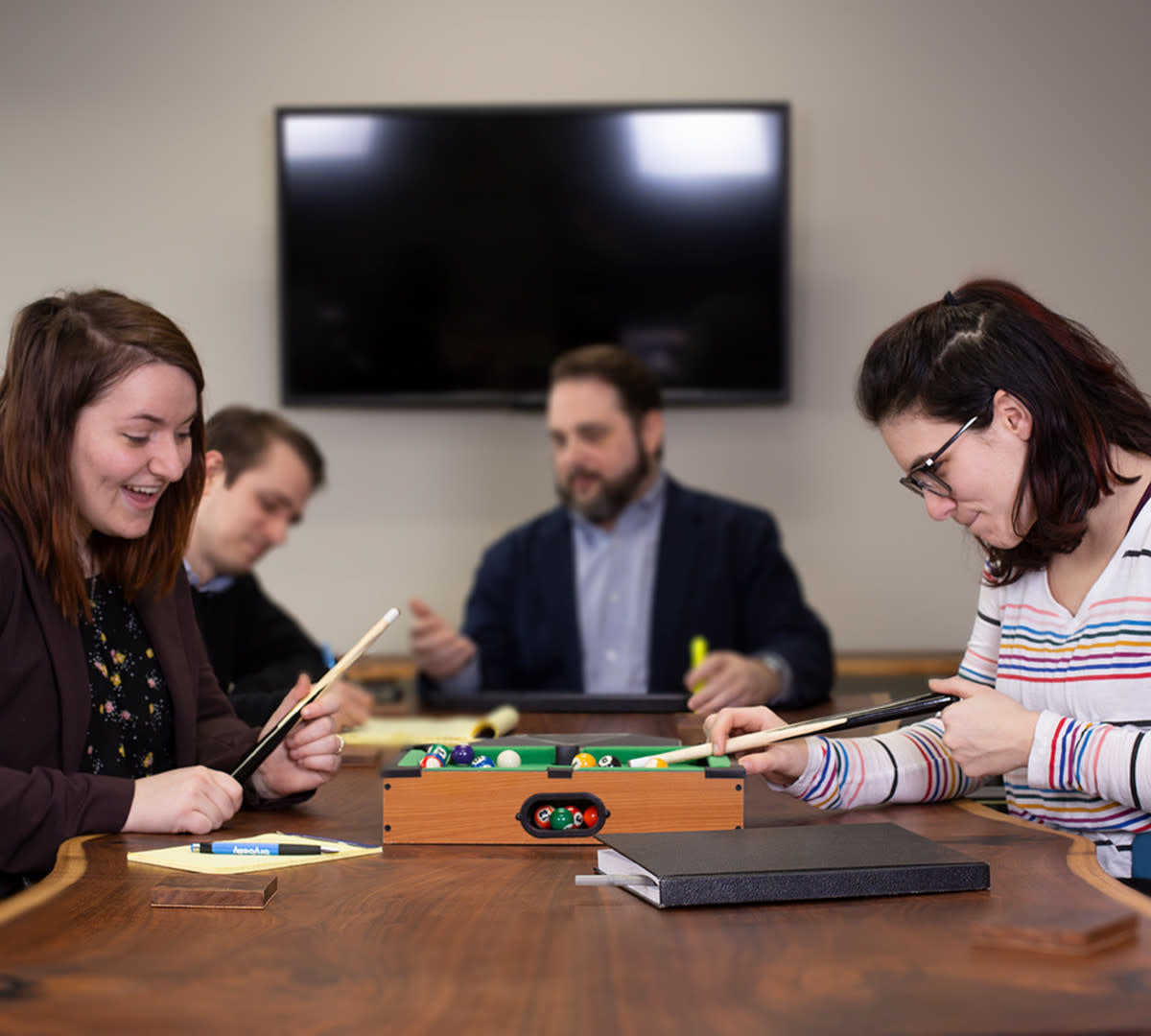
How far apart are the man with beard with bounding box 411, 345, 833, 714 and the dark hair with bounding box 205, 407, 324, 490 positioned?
724 millimetres

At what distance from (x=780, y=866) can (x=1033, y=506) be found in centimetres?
65

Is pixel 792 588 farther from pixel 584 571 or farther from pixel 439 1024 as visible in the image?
pixel 439 1024

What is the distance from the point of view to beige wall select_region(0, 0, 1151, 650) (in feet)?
12.7

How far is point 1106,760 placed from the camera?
1.37m

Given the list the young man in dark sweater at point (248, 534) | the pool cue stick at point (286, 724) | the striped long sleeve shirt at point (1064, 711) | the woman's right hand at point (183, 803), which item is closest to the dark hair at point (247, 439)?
the young man in dark sweater at point (248, 534)

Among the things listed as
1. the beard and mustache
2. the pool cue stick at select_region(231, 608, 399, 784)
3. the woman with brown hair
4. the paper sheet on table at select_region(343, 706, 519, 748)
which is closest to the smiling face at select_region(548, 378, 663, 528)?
the beard and mustache

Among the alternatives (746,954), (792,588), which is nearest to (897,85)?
(792,588)

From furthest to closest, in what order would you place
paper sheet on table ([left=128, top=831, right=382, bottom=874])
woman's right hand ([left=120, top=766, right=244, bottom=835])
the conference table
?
1. woman's right hand ([left=120, top=766, right=244, bottom=835])
2. paper sheet on table ([left=128, top=831, right=382, bottom=874])
3. the conference table

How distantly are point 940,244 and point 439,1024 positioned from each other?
3455mm

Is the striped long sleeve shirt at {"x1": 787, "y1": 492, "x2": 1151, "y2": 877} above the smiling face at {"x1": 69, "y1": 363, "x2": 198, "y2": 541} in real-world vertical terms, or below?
below

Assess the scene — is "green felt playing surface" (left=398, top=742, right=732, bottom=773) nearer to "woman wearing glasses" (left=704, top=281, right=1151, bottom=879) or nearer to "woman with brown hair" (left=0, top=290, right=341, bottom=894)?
"woman wearing glasses" (left=704, top=281, right=1151, bottom=879)

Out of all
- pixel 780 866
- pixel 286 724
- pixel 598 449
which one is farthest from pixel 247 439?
pixel 780 866

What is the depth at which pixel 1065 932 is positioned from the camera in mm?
970

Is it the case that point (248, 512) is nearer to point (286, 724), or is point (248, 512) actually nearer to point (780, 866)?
point (286, 724)
